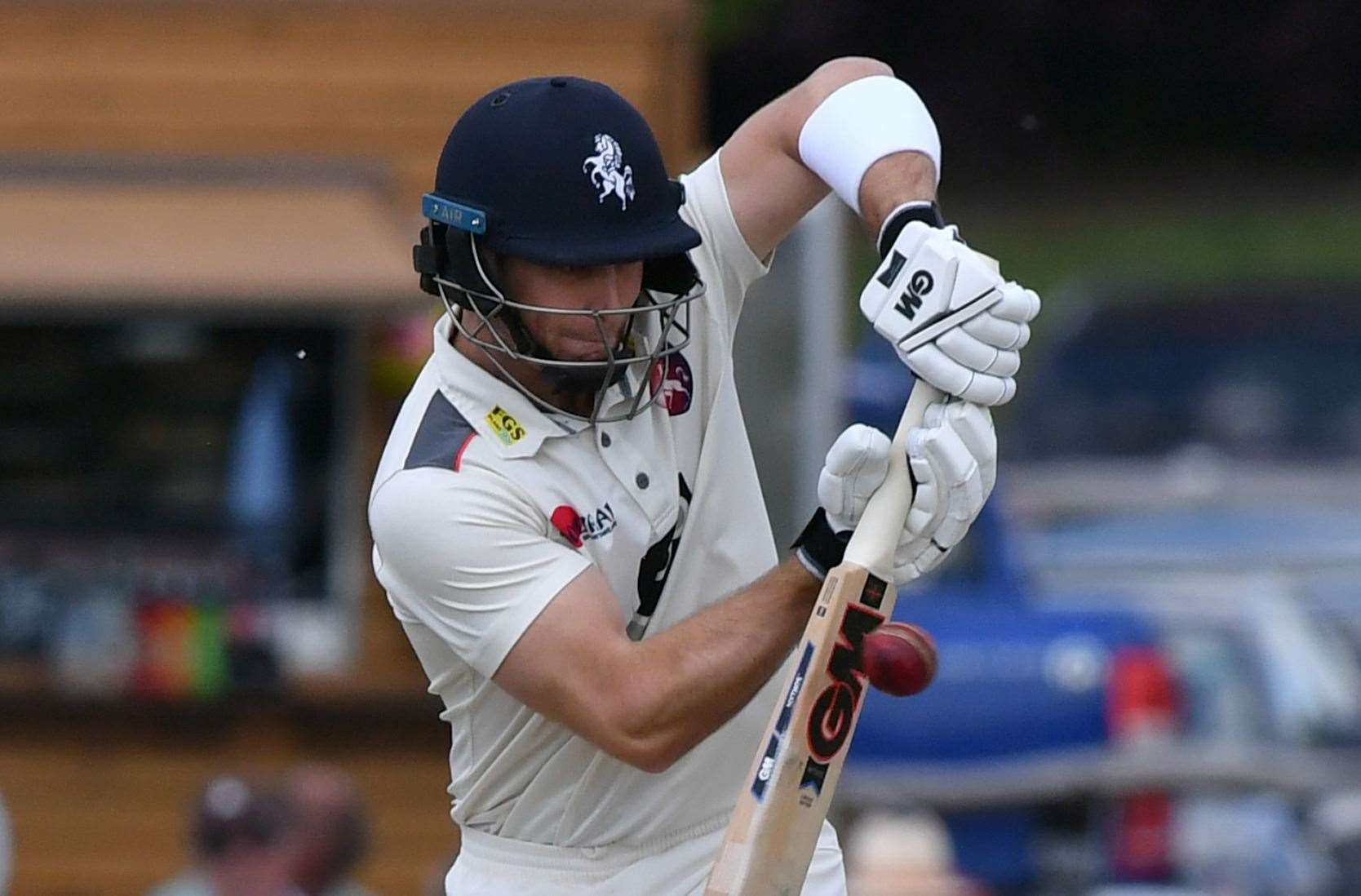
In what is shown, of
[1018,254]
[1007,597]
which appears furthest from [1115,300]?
[1007,597]

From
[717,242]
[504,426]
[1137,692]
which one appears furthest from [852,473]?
[1137,692]

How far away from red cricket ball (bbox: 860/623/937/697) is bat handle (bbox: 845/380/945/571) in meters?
0.10

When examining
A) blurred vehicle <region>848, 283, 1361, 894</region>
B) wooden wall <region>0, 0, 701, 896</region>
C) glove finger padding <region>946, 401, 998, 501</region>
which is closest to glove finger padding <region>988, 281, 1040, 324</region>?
glove finger padding <region>946, 401, 998, 501</region>

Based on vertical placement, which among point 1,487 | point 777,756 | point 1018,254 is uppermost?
point 1018,254

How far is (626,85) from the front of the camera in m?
8.88

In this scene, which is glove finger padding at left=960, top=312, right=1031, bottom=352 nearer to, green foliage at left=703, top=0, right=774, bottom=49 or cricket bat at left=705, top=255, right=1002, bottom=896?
cricket bat at left=705, top=255, right=1002, bottom=896

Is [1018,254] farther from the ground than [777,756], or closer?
farther from the ground

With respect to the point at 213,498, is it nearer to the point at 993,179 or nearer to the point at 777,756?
the point at 777,756

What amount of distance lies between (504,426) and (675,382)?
0.98ft

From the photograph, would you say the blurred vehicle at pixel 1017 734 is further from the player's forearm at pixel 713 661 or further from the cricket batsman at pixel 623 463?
the player's forearm at pixel 713 661

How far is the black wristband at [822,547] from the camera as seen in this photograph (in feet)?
10.7

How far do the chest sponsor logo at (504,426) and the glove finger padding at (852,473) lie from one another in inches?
17.0

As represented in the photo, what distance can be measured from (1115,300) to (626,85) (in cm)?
1002

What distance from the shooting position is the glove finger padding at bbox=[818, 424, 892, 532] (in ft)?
10.4
